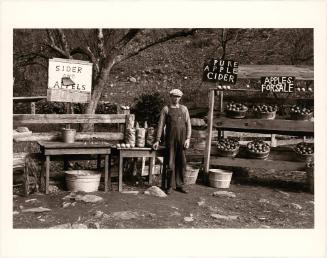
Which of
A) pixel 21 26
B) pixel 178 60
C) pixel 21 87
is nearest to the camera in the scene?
pixel 21 26

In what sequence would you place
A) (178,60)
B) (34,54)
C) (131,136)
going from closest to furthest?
(131,136) → (34,54) → (178,60)

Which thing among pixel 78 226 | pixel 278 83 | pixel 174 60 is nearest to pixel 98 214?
pixel 78 226

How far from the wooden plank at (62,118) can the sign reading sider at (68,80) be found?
1.52 feet

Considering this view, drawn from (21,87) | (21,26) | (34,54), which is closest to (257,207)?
(21,26)

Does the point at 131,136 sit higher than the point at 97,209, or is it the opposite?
the point at 131,136

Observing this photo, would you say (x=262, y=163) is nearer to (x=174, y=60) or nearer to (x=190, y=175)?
(x=190, y=175)

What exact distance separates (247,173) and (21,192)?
5.17 m

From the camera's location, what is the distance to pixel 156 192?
902 centimetres

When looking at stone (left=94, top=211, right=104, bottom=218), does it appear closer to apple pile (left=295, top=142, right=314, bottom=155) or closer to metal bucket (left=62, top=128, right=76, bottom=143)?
metal bucket (left=62, top=128, right=76, bottom=143)

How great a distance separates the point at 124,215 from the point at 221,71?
3792 mm

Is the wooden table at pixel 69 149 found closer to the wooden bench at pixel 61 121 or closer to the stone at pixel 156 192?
the wooden bench at pixel 61 121
